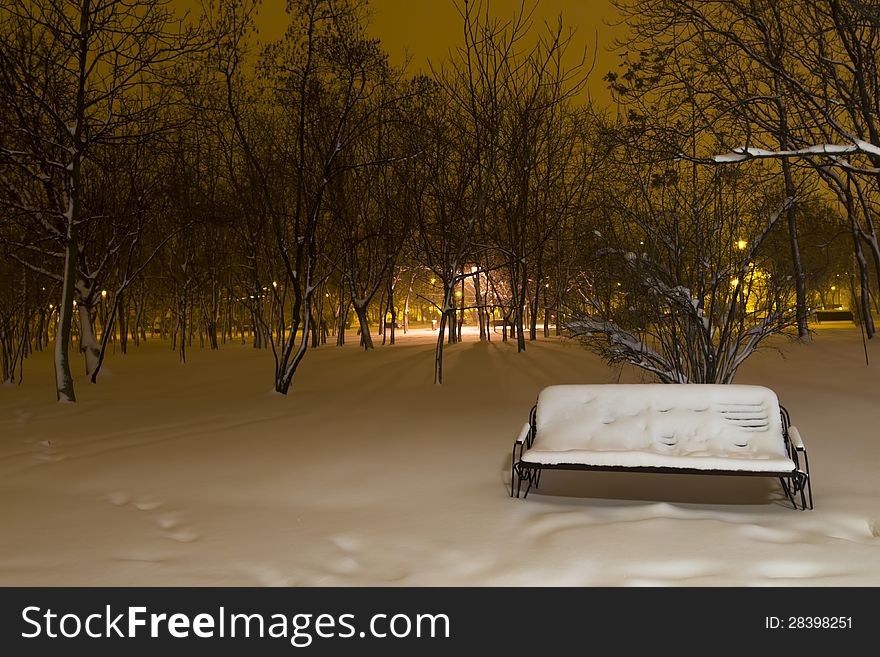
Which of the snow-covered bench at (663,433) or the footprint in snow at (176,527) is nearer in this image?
the footprint in snow at (176,527)

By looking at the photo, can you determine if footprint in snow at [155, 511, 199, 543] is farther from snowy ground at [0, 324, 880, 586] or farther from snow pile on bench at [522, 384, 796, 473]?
snow pile on bench at [522, 384, 796, 473]

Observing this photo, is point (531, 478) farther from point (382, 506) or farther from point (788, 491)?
point (788, 491)

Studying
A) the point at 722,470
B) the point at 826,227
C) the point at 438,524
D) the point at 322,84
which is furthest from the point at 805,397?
the point at 826,227

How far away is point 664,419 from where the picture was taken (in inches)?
234

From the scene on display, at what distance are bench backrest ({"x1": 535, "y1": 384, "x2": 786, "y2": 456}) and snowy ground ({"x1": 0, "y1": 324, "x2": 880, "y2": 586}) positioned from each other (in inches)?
15.5

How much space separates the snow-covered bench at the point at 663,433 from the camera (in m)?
5.18

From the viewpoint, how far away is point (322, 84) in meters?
13.6

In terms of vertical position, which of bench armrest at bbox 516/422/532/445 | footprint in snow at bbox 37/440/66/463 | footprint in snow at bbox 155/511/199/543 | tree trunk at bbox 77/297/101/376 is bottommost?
footprint in snow at bbox 37/440/66/463

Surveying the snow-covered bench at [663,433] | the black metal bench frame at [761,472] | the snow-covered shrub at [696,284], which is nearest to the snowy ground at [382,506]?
the black metal bench frame at [761,472]

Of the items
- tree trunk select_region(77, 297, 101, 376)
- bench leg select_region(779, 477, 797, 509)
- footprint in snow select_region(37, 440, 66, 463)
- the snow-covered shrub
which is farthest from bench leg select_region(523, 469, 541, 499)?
tree trunk select_region(77, 297, 101, 376)

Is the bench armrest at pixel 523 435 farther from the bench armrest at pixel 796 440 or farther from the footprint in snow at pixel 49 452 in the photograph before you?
the footprint in snow at pixel 49 452

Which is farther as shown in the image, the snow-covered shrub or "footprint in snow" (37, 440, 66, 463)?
the snow-covered shrub

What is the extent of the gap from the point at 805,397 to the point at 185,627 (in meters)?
9.71

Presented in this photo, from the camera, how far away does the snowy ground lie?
4.02m
